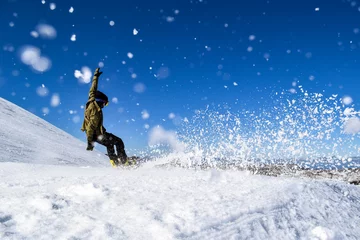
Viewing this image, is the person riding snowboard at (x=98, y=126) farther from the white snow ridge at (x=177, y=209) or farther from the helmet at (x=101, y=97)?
the white snow ridge at (x=177, y=209)

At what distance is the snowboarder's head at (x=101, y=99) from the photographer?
828 cm

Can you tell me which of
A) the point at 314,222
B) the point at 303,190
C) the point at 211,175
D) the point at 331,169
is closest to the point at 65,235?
the point at 314,222

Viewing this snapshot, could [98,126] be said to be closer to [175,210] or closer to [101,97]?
[101,97]

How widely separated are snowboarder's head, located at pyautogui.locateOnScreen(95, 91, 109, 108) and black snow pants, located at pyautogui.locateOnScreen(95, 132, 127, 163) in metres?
0.86

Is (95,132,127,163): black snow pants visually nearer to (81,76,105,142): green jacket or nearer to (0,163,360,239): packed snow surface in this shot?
(81,76,105,142): green jacket

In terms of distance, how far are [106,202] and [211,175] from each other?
1.92m

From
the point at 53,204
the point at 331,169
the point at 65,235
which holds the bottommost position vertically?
the point at 65,235

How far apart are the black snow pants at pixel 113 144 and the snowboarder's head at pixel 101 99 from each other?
2.83 ft

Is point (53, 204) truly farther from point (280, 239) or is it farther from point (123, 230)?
point (280, 239)

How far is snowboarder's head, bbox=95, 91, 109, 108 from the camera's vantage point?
8281mm

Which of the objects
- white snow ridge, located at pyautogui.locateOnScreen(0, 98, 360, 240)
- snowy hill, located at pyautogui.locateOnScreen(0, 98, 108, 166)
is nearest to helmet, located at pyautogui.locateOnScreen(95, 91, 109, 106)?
white snow ridge, located at pyautogui.locateOnScreen(0, 98, 360, 240)

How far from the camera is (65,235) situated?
91.8 inches

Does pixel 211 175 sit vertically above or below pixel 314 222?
above

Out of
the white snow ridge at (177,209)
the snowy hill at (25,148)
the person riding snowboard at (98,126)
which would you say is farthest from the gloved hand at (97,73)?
the snowy hill at (25,148)
